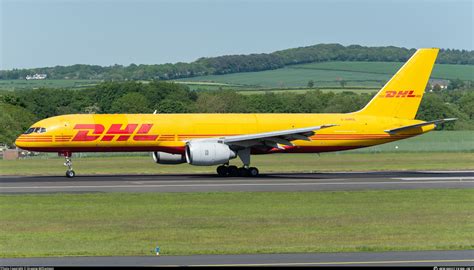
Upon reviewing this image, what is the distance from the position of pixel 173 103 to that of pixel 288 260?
3141 inches

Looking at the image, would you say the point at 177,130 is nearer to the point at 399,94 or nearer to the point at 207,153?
the point at 207,153

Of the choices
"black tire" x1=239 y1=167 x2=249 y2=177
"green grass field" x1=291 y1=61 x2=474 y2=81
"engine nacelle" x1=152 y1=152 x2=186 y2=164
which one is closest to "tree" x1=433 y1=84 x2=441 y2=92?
"green grass field" x1=291 y1=61 x2=474 y2=81

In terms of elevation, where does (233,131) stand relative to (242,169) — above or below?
above

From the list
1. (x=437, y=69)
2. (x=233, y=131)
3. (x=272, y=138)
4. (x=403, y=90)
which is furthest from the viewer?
(x=437, y=69)

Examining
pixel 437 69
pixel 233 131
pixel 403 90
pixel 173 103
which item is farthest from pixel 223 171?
pixel 437 69

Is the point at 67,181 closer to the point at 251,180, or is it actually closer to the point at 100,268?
the point at 251,180

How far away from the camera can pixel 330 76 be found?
183875 mm

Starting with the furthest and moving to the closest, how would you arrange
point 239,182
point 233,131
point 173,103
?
point 173,103
point 233,131
point 239,182

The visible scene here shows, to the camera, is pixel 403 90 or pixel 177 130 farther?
pixel 403 90

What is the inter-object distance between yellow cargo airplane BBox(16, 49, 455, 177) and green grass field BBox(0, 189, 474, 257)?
1040 centimetres

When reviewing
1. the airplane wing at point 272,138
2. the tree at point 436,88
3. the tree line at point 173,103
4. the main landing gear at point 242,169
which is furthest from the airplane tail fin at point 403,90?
the tree at point 436,88

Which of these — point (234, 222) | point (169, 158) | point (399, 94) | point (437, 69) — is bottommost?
point (169, 158)

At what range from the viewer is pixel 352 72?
191 m

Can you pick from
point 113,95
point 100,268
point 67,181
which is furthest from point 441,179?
point 113,95
